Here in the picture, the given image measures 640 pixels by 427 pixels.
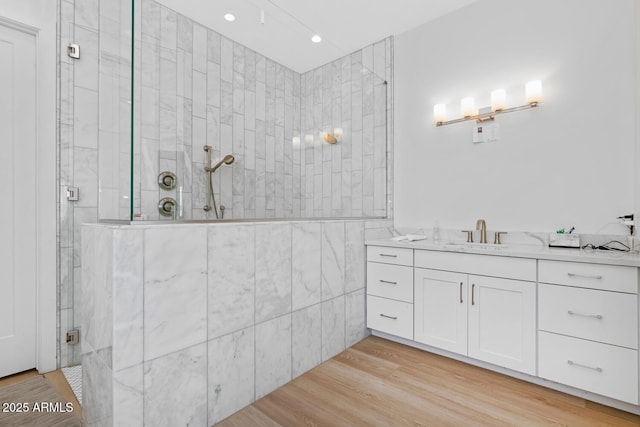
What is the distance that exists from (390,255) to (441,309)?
51 cm

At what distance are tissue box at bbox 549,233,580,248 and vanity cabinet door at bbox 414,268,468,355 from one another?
24.4 inches

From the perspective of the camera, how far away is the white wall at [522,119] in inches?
74.0

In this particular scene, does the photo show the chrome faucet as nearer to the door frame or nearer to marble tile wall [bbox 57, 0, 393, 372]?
marble tile wall [bbox 57, 0, 393, 372]

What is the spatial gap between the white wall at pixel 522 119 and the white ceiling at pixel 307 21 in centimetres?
21

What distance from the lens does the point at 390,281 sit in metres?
2.32

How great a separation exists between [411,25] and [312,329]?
107 inches

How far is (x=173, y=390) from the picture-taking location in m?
1.29

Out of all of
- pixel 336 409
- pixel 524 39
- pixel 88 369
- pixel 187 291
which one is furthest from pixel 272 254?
pixel 524 39

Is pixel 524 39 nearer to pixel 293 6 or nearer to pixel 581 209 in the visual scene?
pixel 581 209

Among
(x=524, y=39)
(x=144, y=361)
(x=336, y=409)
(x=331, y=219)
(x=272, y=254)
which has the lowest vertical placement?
(x=336, y=409)

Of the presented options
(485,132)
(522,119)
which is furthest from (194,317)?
(522,119)

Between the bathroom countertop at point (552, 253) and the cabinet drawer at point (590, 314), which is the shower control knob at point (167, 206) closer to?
the bathroom countertop at point (552, 253)

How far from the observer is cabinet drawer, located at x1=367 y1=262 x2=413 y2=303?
223 centimetres

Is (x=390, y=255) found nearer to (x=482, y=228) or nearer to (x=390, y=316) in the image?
(x=390, y=316)
